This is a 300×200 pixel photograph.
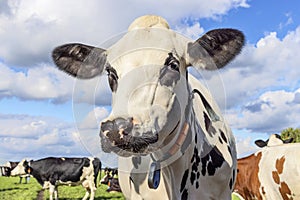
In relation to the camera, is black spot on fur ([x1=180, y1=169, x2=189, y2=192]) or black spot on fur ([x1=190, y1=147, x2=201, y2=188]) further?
black spot on fur ([x1=190, y1=147, x2=201, y2=188])

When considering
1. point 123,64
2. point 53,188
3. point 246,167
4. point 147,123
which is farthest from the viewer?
point 53,188

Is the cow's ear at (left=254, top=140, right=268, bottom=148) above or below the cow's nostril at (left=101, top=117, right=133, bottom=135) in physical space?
above

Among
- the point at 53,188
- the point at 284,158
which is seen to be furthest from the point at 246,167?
the point at 53,188

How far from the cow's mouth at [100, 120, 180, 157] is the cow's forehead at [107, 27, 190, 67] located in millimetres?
531

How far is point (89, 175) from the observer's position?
21.4m

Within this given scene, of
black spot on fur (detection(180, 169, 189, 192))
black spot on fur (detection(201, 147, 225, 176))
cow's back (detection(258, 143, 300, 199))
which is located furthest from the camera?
cow's back (detection(258, 143, 300, 199))

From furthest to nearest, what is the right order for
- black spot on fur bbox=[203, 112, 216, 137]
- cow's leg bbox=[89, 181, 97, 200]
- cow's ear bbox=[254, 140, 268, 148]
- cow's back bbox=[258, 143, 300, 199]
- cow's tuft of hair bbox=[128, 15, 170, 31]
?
cow's leg bbox=[89, 181, 97, 200], cow's ear bbox=[254, 140, 268, 148], cow's back bbox=[258, 143, 300, 199], black spot on fur bbox=[203, 112, 216, 137], cow's tuft of hair bbox=[128, 15, 170, 31]

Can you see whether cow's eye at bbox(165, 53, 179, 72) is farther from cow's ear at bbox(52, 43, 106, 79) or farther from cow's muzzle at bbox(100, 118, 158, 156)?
cow's ear at bbox(52, 43, 106, 79)

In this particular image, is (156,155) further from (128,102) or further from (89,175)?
(89,175)

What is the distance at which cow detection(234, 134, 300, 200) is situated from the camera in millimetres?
8852

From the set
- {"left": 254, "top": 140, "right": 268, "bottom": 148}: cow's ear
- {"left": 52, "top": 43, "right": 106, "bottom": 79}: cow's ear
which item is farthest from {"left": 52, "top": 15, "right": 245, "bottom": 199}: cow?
{"left": 254, "top": 140, "right": 268, "bottom": 148}: cow's ear

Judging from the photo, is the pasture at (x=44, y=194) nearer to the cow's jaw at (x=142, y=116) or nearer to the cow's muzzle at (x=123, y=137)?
the cow's jaw at (x=142, y=116)

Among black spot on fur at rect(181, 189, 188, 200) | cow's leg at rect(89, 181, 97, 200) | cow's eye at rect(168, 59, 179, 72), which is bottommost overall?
black spot on fur at rect(181, 189, 188, 200)

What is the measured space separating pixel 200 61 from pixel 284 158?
20.7 feet
